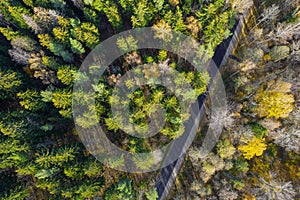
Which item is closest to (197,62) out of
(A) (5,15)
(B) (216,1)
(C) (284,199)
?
(B) (216,1)

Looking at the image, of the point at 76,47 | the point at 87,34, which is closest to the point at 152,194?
the point at 76,47

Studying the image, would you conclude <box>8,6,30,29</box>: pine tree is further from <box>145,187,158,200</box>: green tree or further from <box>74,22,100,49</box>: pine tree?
<box>145,187,158,200</box>: green tree

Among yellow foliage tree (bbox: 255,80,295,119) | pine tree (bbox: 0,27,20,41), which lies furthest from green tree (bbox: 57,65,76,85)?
yellow foliage tree (bbox: 255,80,295,119)

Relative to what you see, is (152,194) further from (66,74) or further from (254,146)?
(66,74)

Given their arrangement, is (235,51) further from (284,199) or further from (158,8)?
(284,199)

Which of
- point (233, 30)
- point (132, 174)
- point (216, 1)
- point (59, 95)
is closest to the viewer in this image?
point (59, 95)

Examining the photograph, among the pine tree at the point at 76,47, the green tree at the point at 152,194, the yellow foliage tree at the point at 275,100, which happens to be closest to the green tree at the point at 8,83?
the pine tree at the point at 76,47

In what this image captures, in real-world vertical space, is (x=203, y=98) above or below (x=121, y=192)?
above

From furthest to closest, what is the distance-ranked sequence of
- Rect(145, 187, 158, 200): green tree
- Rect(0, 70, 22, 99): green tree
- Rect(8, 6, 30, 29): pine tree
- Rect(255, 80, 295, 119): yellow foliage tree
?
1. Rect(145, 187, 158, 200): green tree
2. Rect(255, 80, 295, 119): yellow foliage tree
3. Rect(8, 6, 30, 29): pine tree
4. Rect(0, 70, 22, 99): green tree

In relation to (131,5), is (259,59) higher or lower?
lower
